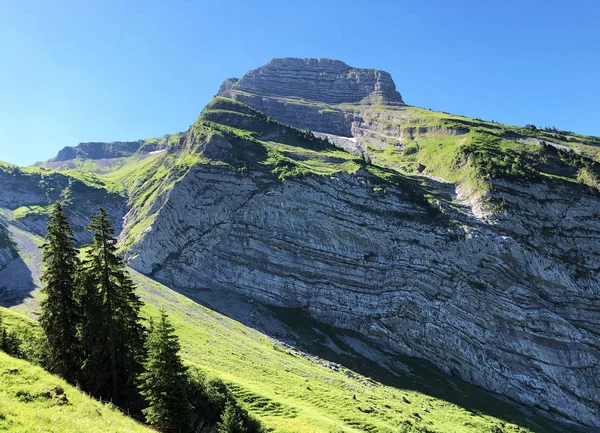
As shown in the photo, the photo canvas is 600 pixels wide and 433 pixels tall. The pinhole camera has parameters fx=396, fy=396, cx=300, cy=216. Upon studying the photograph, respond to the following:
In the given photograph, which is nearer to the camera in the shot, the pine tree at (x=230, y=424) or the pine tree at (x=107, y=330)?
the pine tree at (x=230, y=424)

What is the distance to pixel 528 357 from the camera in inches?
4126

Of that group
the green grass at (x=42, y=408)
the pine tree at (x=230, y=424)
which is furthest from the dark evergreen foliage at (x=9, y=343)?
the pine tree at (x=230, y=424)

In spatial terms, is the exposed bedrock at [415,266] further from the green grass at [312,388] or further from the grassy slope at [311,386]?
the green grass at [312,388]

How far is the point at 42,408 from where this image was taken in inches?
775

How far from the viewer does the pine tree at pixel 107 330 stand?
1495 inches

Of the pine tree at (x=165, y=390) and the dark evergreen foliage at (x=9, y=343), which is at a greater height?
the pine tree at (x=165, y=390)

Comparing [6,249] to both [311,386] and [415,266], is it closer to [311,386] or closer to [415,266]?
[311,386]

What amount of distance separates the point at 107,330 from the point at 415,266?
9996 centimetres

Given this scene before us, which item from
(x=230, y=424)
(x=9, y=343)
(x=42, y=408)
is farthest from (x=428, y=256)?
(x=42, y=408)

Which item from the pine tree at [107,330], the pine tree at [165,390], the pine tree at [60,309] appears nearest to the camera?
the pine tree at [165,390]

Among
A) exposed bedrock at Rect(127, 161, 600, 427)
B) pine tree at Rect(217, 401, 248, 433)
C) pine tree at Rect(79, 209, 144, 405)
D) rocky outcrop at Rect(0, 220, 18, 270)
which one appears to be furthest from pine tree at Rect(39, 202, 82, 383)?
rocky outcrop at Rect(0, 220, 18, 270)

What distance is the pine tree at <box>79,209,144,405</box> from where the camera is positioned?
37969 mm

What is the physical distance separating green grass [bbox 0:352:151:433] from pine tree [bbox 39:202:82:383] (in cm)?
1397

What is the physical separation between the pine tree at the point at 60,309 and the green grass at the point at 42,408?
1397 cm
